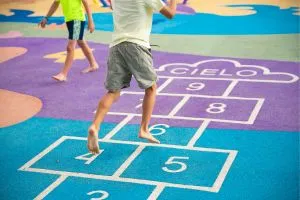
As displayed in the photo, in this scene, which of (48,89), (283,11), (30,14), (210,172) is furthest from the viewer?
(30,14)

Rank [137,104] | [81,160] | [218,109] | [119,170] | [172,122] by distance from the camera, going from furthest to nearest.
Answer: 1. [137,104]
2. [218,109]
3. [172,122]
4. [81,160]
5. [119,170]

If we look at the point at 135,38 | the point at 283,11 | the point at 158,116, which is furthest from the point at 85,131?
the point at 283,11

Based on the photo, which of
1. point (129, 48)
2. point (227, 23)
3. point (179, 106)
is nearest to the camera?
point (129, 48)

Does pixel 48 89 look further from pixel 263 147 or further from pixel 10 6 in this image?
pixel 10 6

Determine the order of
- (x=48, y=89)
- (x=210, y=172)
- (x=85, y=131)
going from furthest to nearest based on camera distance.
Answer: (x=48, y=89), (x=85, y=131), (x=210, y=172)

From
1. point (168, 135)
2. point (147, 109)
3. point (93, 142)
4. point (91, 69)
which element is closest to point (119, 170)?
point (93, 142)

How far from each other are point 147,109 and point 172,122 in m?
0.56

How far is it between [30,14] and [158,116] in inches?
264

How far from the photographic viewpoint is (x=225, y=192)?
10.5 feet

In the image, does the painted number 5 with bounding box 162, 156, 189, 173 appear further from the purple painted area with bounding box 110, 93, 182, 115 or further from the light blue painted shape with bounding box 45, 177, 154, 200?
the purple painted area with bounding box 110, 93, 182, 115

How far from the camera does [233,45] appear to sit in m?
7.06

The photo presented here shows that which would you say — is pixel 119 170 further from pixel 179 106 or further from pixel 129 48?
pixel 179 106

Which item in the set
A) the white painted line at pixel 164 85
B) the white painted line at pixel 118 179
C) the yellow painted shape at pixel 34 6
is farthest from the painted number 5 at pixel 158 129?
the yellow painted shape at pixel 34 6

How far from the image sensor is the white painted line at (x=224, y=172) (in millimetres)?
3285
